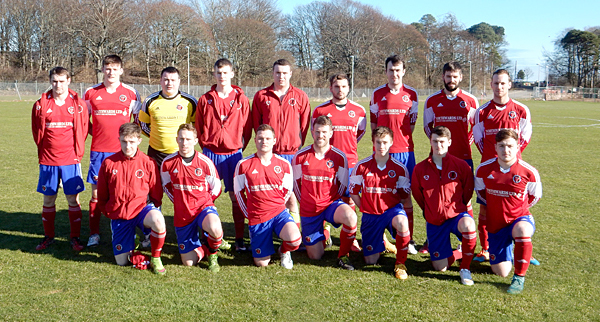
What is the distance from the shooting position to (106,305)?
348 cm

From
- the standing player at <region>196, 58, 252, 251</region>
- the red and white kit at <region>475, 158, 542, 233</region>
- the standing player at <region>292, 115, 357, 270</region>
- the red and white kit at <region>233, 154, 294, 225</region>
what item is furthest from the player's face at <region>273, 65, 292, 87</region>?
the red and white kit at <region>475, 158, 542, 233</region>

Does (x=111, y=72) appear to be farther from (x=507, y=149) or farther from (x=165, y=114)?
(x=507, y=149)

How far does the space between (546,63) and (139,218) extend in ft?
267

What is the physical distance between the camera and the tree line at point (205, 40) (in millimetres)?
47128

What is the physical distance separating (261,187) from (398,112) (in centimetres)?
185

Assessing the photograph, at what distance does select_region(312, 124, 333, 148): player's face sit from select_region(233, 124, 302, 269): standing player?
15.7 inches

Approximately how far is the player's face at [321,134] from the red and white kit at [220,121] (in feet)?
3.10

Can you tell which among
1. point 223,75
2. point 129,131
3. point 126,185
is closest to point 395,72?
point 223,75

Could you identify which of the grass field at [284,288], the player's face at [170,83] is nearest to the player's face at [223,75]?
the player's face at [170,83]

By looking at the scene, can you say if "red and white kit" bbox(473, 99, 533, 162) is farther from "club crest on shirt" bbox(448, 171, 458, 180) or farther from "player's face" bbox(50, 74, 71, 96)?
"player's face" bbox(50, 74, 71, 96)

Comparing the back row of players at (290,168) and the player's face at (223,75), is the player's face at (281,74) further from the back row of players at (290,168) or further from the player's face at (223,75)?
the player's face at (223,75)

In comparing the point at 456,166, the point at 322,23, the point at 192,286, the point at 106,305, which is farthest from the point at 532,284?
the point at 322,23

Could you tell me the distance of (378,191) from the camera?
4.47m

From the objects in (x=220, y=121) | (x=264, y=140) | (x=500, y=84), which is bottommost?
(x=264, y=140)
